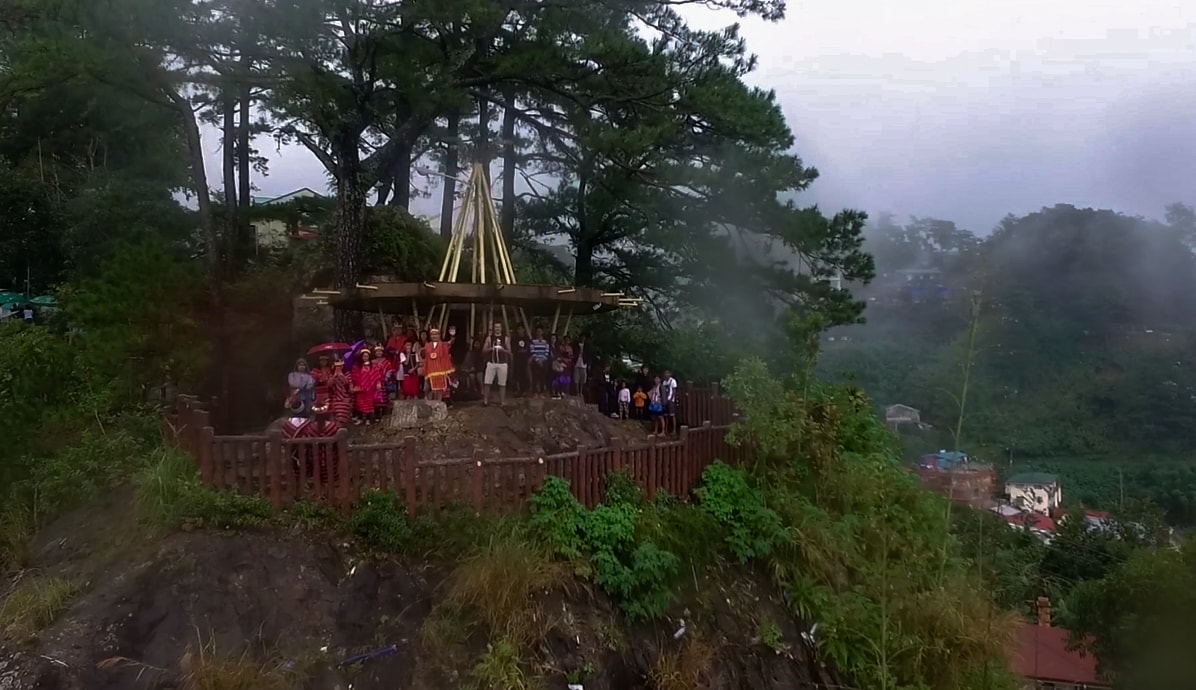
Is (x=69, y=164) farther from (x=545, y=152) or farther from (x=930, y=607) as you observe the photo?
(x=930, y=607)

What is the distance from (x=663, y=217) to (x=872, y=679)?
8572 millimetres

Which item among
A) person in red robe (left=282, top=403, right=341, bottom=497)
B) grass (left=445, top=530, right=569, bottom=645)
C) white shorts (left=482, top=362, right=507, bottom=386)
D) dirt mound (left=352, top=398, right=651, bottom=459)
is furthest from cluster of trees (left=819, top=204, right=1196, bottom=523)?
person in red robe (left=282, top=403, right=341, bottom=497)

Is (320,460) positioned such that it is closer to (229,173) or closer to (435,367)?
(435,367)

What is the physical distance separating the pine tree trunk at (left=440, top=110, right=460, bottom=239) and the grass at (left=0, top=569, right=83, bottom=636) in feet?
34.7

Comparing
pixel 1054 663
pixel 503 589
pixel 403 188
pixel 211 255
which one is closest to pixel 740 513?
pixel 503 589

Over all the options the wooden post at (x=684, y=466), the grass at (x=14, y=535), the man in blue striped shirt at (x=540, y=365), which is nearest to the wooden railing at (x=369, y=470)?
the wooden post at (x=684, y=466)

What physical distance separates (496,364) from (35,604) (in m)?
5.83

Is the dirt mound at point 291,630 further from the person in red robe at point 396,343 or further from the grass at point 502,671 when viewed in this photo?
the person in red robe at point 396,343

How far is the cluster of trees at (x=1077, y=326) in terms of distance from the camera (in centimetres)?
996

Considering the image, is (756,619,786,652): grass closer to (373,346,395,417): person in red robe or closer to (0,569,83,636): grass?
(373,346,395,417): person in red robe

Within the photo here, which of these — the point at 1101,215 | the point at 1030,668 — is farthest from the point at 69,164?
the point at 1030,668

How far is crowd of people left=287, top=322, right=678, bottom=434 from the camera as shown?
10.6 metres

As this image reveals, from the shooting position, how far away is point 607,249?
17.6m

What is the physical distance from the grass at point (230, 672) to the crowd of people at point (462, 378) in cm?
389
